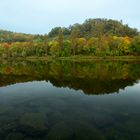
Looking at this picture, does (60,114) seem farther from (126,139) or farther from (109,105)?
(126,139)

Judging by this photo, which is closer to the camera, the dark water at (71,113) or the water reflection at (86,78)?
the dark water at (71,113)

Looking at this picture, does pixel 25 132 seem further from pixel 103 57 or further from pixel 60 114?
pixel 103 57

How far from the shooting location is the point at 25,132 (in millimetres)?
19484

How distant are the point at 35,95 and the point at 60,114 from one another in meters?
10.6

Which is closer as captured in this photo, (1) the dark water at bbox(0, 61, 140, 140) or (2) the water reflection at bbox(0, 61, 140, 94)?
(1) the dark water at bbox(0, 61, 140, 140)

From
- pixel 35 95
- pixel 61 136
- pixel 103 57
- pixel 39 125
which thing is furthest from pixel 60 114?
pixel 103 57

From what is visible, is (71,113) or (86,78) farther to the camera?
(86,78)

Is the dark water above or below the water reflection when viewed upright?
above

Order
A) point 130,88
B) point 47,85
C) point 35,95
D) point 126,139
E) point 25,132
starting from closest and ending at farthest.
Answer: point 126,139 → point 25,132 → point 35,95 → point 130,88 → point 47,85

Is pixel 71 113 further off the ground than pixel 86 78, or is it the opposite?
pixel 71 113

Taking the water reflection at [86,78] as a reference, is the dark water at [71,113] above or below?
above

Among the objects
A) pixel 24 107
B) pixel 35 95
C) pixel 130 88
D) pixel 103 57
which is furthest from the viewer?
pixel 103 57

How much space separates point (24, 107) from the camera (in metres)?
27.5

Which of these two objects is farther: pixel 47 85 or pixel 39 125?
pixel 47 85
